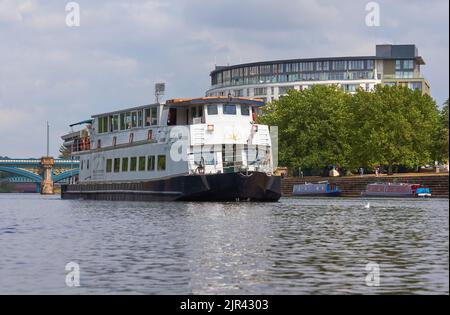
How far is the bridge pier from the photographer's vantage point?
17712 centimetres

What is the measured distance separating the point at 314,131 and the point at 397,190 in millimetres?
22118

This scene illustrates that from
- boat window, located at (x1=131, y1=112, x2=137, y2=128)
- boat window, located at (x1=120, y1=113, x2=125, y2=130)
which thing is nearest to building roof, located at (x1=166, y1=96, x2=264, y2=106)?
boat window, located at (x1=131, y1=112, x2=137, y2=128)

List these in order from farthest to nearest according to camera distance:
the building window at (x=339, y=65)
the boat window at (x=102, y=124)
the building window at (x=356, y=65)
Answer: the building window at (x=339, y=65), the building window at (x=356, y=65), the boat window at (x=102, y=124)

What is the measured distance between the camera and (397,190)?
98.7m

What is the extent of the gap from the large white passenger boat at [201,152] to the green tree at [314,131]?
47.5 metres

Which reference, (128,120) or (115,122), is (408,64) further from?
(128,120)

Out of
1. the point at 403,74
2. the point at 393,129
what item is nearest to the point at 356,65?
the point at 403,74

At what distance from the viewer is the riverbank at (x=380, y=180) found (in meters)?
100

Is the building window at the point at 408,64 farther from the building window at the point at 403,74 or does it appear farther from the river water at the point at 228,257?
the river water at the point at 228,257

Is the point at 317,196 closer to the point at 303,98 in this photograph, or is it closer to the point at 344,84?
the point at 303,98

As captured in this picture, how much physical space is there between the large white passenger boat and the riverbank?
3744cm

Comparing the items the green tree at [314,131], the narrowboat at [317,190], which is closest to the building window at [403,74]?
the green tree at [314,131]

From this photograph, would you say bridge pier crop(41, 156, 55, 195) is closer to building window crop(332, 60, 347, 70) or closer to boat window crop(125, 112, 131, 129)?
building window crop(332, 60, 347, 70)
